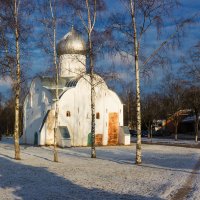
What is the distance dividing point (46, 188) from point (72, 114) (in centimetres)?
3182

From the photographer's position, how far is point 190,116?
273 feet

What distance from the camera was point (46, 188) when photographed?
1276cm

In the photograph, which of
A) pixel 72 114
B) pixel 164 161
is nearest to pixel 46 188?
pixel 164 161

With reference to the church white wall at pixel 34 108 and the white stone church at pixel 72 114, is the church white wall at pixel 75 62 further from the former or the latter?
the church white wall at pixel 34 108

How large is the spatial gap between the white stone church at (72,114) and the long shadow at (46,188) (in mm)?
25797

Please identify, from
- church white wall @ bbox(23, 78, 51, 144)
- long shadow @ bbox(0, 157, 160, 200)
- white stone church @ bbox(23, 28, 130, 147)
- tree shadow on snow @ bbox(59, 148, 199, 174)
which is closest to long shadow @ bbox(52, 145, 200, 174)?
tree shadow on snow @ bbox(59, 148, 199, 174)

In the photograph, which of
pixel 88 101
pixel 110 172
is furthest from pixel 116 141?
pixel 110 172

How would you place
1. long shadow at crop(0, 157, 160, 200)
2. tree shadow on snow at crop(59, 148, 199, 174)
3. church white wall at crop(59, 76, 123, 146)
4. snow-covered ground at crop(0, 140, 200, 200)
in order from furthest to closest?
church white wall at crop(59, 76, 123, 146) → tree shadow on snow at crop(59, 148, 199, 174) → snow-covered ground at crop(0, 140, 200, 200) → long shadow at crop(0, 157, 160, 200)

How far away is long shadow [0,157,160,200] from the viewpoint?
37.1 feet

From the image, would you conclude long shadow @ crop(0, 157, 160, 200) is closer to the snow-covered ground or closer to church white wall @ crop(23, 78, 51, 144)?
the snow-covered ground

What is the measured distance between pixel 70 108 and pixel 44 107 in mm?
3313

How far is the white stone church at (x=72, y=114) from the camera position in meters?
43.8

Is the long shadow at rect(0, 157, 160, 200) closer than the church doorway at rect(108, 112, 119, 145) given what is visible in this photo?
Yes

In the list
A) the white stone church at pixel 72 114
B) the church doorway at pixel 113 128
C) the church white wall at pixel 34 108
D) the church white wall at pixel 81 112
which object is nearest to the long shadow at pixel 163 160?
the white stone church at pixel 72 114
